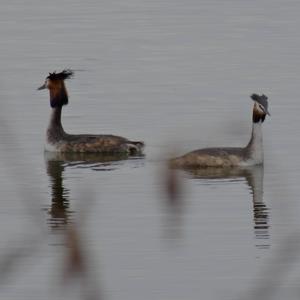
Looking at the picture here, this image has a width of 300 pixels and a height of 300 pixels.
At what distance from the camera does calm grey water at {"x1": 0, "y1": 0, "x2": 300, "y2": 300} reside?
12.9 metres

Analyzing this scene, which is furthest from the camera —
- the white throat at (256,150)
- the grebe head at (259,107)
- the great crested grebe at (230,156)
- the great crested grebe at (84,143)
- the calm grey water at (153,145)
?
the great crested grebe at (84,143)

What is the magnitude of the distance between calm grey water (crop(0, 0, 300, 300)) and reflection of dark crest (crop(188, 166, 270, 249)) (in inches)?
1.5

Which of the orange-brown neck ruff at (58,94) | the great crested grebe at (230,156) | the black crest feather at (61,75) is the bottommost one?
the great crested grebe at (230,156)

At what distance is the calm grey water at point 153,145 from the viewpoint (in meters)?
12.9

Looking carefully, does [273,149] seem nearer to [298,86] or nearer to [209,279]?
[298,86]

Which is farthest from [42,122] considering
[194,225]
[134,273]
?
[134,273]

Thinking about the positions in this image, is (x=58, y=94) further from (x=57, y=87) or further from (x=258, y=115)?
(x=258, y=115)

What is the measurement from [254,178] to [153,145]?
2.18 metres

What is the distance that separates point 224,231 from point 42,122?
8.32m

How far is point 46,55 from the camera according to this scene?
30766 mm

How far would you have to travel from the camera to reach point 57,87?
930 inches

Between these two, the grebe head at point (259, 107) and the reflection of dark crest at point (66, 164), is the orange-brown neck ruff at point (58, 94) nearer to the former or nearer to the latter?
the reflection of dark crest at point (66, 164)

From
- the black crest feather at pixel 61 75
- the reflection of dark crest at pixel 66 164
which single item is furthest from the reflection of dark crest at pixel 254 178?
the black crest feather at pixel 61 75

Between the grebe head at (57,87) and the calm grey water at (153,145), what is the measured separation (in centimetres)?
45
